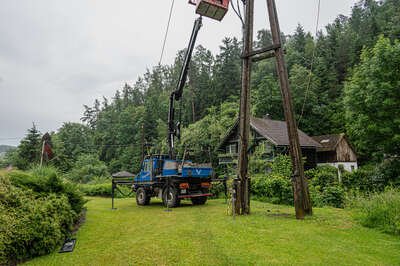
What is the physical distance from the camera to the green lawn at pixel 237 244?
3754 millimetres

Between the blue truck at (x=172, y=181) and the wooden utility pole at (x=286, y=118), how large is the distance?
3.31m

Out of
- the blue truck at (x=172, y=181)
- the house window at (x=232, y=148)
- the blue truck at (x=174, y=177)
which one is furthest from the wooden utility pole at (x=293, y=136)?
the house window at (x=232, y=148)

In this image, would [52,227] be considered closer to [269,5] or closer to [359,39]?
[269,5]

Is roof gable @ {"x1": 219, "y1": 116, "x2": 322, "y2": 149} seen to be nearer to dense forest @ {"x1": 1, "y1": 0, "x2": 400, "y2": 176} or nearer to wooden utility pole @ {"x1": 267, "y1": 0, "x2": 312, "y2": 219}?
dense forest @ {"x1": 1, "y1": 0, "x2": 400, "y2": 176}

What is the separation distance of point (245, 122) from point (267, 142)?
49.2 ft

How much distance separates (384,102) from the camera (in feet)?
53.9

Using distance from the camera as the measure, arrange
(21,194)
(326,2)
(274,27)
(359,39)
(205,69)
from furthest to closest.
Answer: (205,69) → (359,39) → (326,2) → (274,27) → (21,194)

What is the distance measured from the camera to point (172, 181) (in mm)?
10359

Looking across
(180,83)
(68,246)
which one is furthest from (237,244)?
(180,83)

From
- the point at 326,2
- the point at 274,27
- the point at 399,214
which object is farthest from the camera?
the point at 326,2

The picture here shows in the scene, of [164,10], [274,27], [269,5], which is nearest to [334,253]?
[274,27]

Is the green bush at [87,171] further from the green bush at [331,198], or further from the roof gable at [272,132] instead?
the green bush at [331,198]

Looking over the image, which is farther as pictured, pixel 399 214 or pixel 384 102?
pixel 384 102

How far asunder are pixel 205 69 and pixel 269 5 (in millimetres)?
38158
